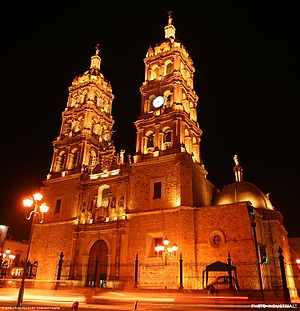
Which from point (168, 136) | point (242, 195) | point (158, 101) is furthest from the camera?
point (158, 101)

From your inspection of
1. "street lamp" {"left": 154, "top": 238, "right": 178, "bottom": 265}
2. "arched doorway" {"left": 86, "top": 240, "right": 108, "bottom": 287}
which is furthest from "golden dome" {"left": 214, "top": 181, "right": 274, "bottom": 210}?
"arched doorway" {"left": 86, "top": 240, "right": 108, "bottom": 287}

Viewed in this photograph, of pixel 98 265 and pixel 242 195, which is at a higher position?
pixel 242 195

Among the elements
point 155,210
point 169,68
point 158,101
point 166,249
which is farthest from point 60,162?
point 166,249

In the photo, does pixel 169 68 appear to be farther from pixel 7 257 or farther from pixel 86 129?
pixel 7 257

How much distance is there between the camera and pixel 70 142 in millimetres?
34375

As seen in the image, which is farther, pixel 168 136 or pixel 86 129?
pixel 86 129

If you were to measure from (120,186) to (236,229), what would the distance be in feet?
36.2

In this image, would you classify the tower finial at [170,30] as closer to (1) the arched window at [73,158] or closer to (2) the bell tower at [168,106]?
(2) the bell tower at [168,106]

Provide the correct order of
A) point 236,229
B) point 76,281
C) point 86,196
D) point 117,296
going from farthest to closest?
point 86,196 → point 76,281 → point 236,229 → point 117,296

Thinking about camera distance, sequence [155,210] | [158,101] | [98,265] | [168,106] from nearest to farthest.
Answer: [155,210]
[98,265]
[168,106]
[158,101]

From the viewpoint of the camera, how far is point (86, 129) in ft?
112

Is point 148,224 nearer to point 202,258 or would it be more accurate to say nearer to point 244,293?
point 202,258

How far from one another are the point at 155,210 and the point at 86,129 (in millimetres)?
13481

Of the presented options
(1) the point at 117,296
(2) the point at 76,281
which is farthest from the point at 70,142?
(1) the point at 117,296
